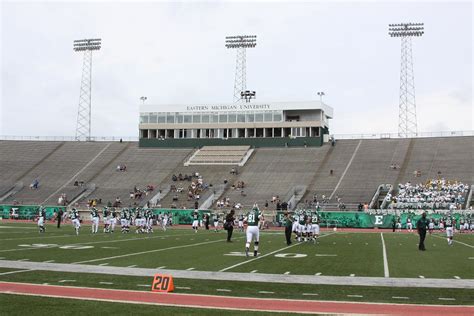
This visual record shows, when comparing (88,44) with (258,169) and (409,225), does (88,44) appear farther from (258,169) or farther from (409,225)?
(409,225)

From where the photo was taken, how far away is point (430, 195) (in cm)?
5303

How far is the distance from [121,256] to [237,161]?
47951 mm

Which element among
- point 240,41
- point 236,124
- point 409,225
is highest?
point 240,41

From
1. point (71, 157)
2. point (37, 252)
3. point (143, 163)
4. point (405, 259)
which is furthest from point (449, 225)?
point (71, 157)

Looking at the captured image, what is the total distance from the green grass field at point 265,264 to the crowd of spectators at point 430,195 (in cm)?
2396

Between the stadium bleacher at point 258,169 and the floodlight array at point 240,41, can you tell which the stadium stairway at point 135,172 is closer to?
the stadium bleacher at point 258,169

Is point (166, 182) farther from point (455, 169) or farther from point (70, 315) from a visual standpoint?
point (70, 315)

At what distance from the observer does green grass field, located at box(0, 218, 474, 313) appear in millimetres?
13562

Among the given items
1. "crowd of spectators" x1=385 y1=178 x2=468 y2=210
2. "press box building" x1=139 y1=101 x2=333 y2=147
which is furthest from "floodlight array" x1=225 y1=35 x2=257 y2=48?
"crowd of spectators" x1=385 y1=178 x2=468 y2=210

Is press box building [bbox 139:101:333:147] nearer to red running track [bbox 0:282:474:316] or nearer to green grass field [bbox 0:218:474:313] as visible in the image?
green grass field [bbox 0:218:474:313]

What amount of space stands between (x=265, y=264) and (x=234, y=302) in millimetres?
7038

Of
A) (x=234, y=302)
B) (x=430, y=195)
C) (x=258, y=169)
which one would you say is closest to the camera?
(x=234, y=302)

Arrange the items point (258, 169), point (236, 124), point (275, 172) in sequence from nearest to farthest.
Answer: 1. point (275, 172)
2. point (258, 169)
3. point (236, 124)

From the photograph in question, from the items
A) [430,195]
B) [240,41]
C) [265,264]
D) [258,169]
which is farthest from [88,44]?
[265,264]
